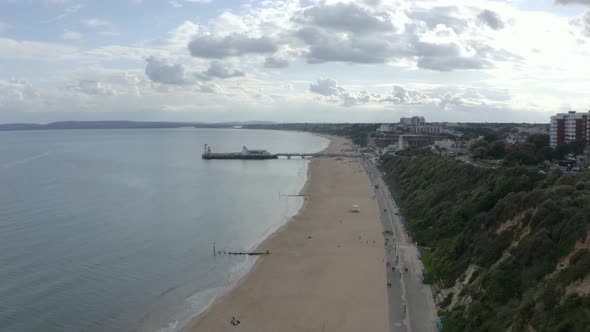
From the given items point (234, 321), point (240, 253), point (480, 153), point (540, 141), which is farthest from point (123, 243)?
point (540, 141)

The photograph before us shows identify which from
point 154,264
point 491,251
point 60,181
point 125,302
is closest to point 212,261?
point 154,264

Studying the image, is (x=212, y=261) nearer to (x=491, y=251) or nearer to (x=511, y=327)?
(x=491, y=251)

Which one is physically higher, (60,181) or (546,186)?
(546,186)

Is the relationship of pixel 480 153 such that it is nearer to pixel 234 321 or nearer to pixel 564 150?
pixel 564 150

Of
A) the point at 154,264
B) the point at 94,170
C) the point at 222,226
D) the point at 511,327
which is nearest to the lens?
the point at 511,327

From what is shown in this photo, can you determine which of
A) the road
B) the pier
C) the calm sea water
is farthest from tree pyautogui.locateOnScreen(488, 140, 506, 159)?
the pier

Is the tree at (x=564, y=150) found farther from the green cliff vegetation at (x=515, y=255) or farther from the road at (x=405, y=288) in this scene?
the road at (x=405, y=288)
